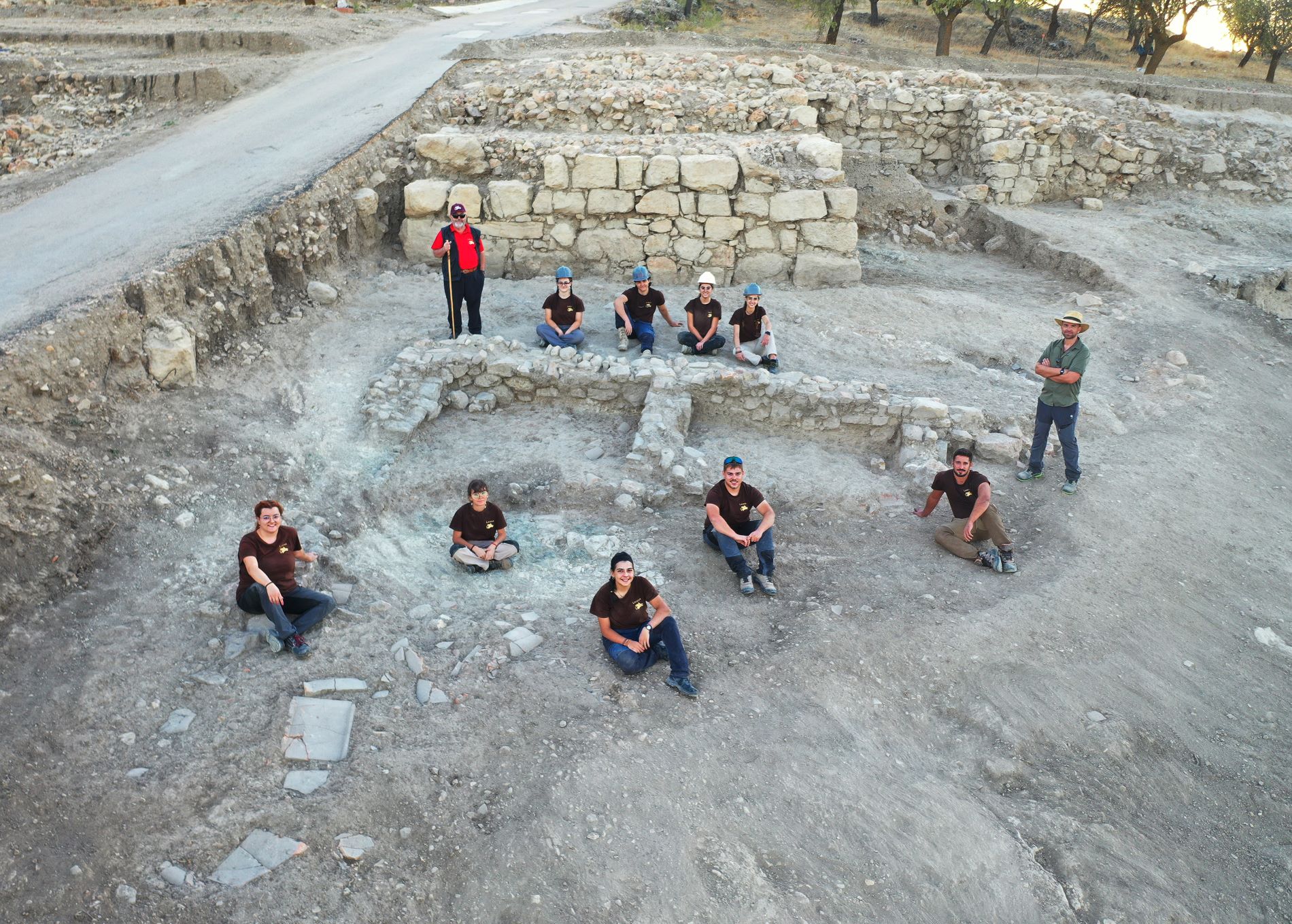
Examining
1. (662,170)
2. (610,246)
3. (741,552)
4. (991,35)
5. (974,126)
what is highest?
(991,35)

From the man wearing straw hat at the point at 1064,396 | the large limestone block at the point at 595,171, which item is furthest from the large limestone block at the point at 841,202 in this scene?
the man wearing straw hat at the point at 1064,396

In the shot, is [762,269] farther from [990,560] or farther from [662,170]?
[990,560]

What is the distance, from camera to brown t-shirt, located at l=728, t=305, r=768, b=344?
1041 cm

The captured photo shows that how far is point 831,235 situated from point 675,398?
4.53m

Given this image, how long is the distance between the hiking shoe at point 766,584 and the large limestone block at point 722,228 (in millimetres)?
6485

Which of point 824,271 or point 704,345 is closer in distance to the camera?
point 704,345

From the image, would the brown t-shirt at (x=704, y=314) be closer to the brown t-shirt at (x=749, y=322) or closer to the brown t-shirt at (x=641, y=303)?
the brown t-shirt at (x=749, y=322)

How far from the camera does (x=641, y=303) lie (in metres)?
10.6

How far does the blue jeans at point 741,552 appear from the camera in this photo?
7.25 meters

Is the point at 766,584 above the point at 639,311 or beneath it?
beneath

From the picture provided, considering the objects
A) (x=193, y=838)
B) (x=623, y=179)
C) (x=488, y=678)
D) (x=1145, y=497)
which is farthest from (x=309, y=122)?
(x=1145, y=497)

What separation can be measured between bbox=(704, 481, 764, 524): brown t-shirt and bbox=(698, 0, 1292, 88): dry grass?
20.2m

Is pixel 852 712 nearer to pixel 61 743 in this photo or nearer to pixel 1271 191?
pixel 61 743

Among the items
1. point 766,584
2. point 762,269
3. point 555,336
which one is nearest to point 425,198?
point 555,336
